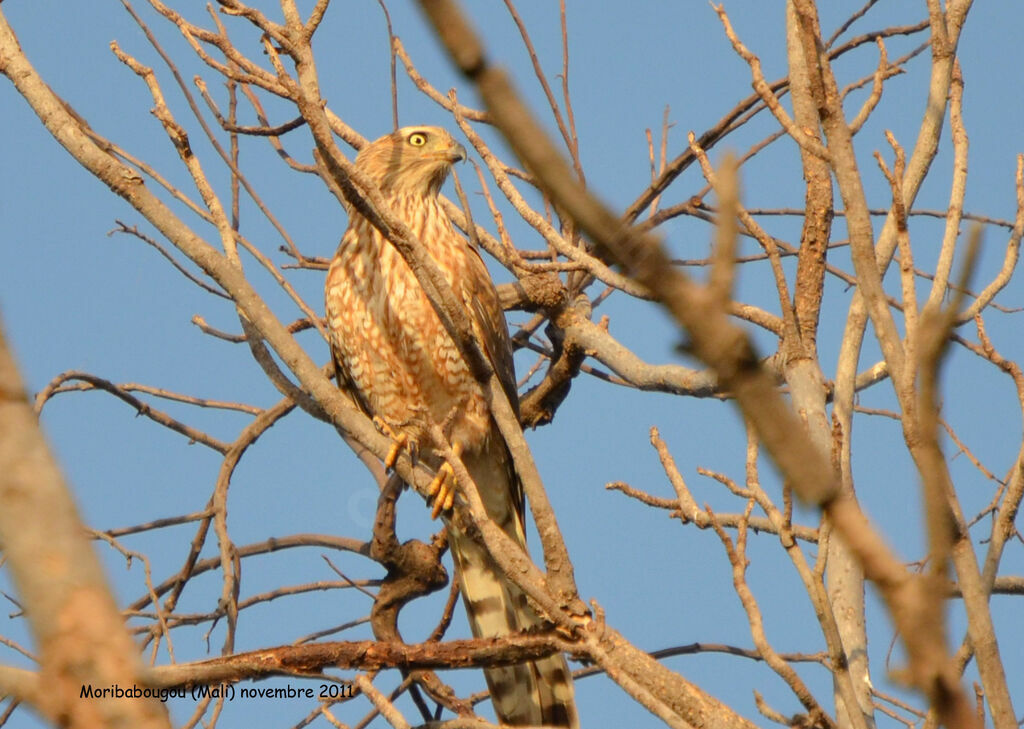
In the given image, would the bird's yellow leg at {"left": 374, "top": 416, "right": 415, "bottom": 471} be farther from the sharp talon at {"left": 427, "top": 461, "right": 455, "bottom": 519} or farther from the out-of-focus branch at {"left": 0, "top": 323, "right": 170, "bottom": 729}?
the out-of-focus branch at {"left": 0, "top": 323, "right": 170, "bottom": 729}

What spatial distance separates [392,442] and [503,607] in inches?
67.7

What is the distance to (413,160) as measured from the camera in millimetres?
5996

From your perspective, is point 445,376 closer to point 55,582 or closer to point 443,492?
point 443,492

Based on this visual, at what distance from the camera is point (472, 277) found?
546 centimetres

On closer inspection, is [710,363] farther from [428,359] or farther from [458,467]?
[428,359]

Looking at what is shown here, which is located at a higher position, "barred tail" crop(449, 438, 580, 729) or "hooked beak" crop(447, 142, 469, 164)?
"hooked beak" crop(447, 142, 469, 164)

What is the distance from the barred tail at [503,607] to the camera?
16.6 feet

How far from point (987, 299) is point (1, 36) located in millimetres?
2786

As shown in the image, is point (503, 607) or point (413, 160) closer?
point (503, 607)

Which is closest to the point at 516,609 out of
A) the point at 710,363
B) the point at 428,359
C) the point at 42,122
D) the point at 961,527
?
the point at 428,359

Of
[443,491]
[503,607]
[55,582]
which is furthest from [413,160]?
[55,582]

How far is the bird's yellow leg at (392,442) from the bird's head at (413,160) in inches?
46.1

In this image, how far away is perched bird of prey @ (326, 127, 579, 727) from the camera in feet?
17.0

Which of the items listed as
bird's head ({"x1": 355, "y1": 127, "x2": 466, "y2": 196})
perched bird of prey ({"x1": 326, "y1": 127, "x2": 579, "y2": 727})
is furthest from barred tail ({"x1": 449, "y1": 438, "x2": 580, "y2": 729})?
bird's head ({"x1": 355, "y1": 127, "x2": 466, "y2": 196})
